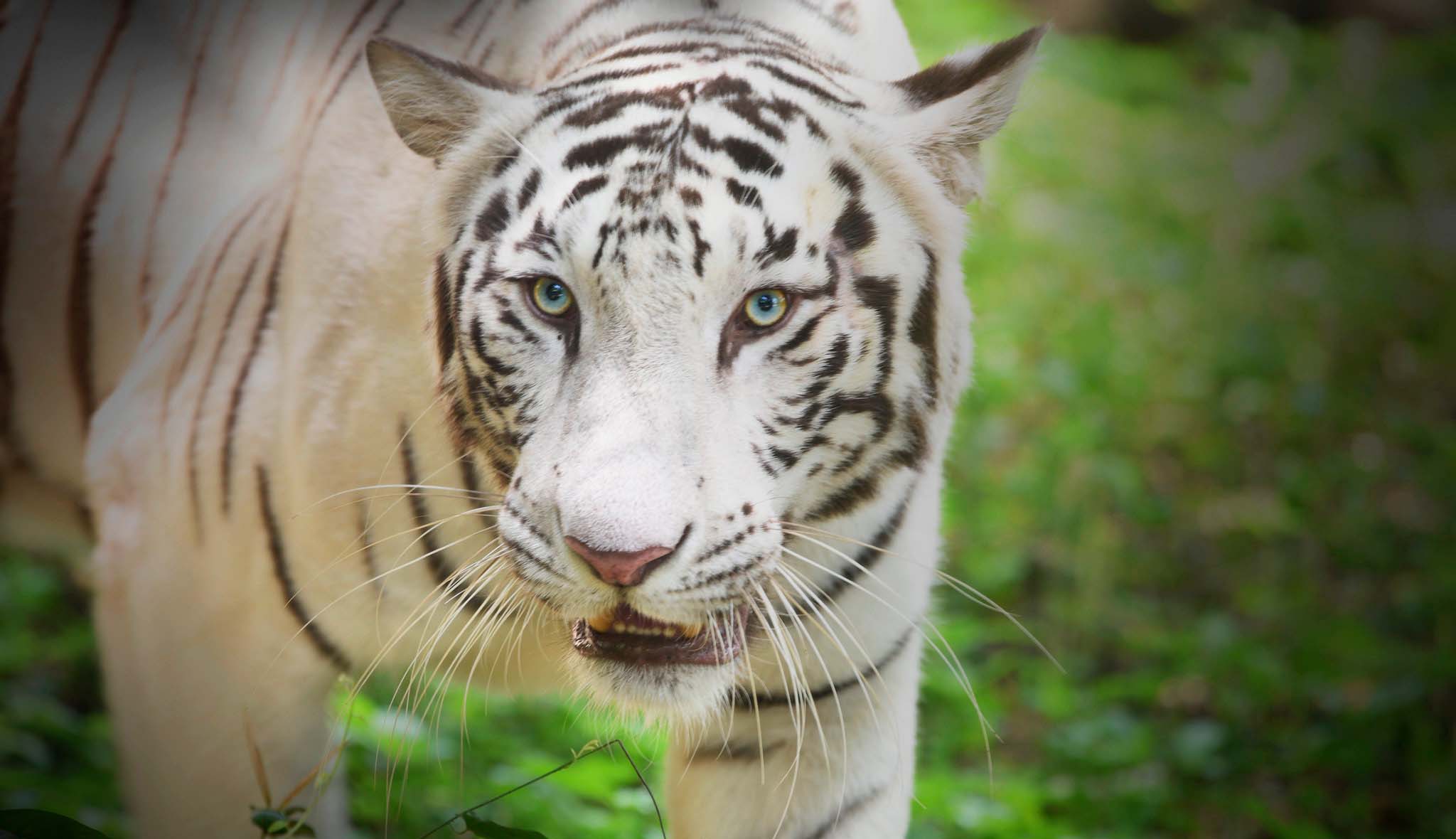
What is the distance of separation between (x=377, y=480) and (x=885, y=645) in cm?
68

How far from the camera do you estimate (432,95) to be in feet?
4.94

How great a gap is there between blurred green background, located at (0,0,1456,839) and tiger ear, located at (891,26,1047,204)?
0.78ft

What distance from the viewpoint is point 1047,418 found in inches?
157

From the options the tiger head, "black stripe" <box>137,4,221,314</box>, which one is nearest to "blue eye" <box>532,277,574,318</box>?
the tiger head

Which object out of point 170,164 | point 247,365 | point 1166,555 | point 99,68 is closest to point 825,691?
point 247,365

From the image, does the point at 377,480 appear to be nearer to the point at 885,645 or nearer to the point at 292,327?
the point at 292,327

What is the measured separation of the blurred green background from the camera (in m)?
2.61

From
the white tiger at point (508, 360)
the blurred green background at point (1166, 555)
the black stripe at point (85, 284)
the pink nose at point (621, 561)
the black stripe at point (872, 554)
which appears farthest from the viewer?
the blurred green background at point (1166, 555)

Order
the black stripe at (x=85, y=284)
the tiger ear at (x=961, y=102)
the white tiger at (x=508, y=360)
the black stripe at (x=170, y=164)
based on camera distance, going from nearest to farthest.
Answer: the white tiger at (x=508, y=360) < the tiger ear at (x=961, y=102) < the black stripe at (x=170, y=164) < the black stripe at (x=85, y=284)

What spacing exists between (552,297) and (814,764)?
0.72m

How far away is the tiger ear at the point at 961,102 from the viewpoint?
147 cm

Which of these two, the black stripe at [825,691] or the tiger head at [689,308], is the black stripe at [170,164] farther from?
the black stripe at [825,691]

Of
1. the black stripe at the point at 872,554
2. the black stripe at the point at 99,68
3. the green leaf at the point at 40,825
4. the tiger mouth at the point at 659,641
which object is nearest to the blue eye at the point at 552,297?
the tiger mouth at the point at 659,641

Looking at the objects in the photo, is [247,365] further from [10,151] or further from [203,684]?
[10,151]
